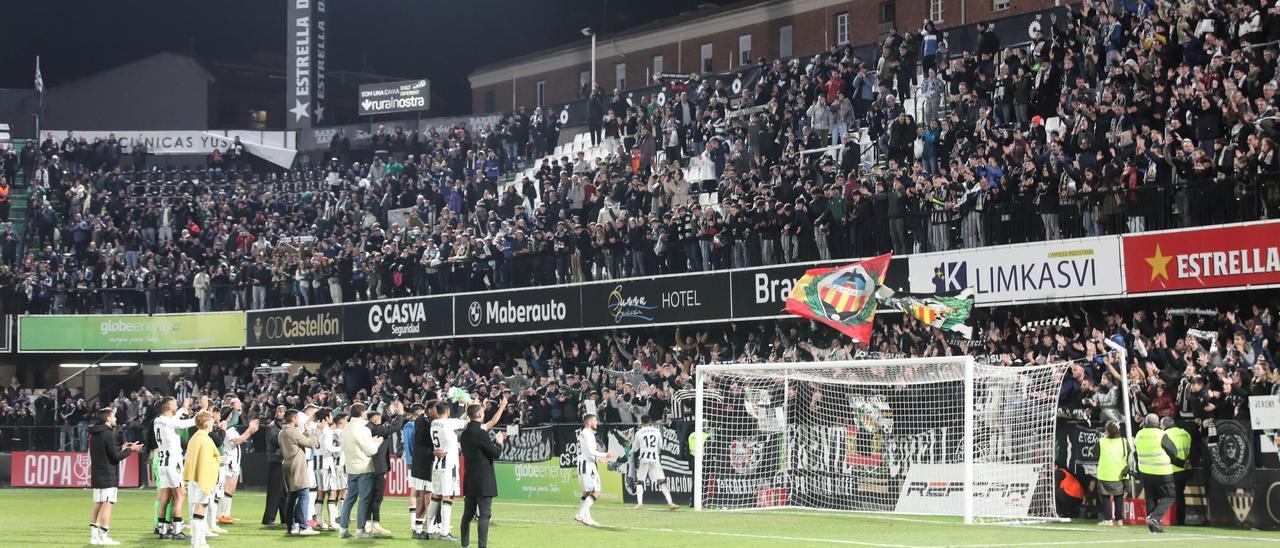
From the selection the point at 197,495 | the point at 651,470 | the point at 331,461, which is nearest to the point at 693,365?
the point at 651,470

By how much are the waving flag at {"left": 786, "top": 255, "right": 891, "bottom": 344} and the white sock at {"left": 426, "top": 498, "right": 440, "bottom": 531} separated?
888 centimetres

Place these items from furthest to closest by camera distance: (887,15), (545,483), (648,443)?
(887,15) → (545,483) → (648,443)

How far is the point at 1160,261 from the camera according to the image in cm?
2623

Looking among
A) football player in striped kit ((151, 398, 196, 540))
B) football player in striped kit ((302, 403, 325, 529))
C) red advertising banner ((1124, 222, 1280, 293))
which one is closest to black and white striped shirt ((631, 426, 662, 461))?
football player in striped kit ((302, 403, 325, 529))

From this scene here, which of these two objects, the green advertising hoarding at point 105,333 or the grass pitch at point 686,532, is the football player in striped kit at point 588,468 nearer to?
the grass pitch at point 686,532

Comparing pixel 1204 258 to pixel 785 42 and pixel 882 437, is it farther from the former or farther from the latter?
pixel 785 42

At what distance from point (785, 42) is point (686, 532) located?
4834 centimetres

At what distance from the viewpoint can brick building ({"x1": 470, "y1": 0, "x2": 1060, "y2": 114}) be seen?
6181cm

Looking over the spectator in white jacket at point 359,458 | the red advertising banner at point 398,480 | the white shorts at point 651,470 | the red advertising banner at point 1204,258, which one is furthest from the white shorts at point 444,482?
the red advertising banner at point 1204,258

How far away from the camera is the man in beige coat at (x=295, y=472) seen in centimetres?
2131

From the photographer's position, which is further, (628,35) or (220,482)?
(628,35)

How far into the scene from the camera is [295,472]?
21.3 m

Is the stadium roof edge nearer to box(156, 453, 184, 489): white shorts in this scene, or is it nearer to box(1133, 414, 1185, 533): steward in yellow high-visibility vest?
box(1133, 414, 1185, 533): steward in yellow high-visibility vest

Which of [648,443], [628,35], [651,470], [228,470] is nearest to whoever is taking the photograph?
[228,470]
